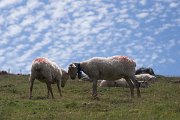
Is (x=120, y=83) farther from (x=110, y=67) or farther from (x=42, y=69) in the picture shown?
(x=42, y=69)

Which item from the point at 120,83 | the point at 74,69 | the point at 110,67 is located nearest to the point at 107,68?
the point at 110,67

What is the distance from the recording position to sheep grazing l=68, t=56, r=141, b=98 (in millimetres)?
27953

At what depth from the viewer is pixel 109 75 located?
92.5ft

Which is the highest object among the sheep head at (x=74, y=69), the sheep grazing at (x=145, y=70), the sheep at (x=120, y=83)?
the sheep grazing at (x=145, y=70)

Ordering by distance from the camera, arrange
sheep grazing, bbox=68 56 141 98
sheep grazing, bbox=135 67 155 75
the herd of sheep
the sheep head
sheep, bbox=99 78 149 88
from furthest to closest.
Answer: sheep grazing, bbox=135 67 155 75
sheep, bbox=99 78 149 88
the sheep head
sheep grazing, bbox=68 56 141 98
the herd of sheep

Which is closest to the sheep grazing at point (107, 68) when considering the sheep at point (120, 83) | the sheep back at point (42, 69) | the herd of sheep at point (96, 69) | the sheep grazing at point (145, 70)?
the herd of sheep at point (96, 69)

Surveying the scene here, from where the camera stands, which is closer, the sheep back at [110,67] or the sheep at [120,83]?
the sheep back at [110,67]

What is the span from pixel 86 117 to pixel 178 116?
12.1 feet

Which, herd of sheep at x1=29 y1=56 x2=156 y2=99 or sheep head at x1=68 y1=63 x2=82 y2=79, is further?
sheep head at x1=68 y1=63 x2=82 y2=79

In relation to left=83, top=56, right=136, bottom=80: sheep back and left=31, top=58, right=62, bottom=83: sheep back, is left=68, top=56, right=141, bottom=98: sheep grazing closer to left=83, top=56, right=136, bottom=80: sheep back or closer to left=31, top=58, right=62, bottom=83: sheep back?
left=83, top=56, right=136, bottom=80: sheep back

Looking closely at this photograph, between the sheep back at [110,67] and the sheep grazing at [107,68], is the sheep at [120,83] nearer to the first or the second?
the sheep grazing at [107,68]

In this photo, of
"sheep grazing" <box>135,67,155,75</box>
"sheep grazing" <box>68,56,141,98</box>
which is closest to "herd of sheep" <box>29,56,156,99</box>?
"sheep grazing" <box>68,56,141,98</box>

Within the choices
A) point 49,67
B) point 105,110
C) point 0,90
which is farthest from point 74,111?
point 0,90

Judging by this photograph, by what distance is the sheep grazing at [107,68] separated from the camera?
2795 cm
